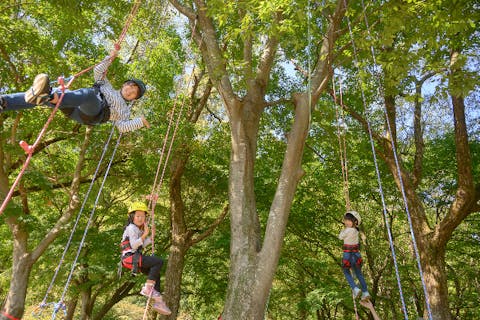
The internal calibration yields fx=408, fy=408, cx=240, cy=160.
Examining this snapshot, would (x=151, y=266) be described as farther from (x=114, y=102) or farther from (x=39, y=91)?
(x=39, y=91)

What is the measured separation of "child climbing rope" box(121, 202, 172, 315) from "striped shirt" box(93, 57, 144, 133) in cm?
91

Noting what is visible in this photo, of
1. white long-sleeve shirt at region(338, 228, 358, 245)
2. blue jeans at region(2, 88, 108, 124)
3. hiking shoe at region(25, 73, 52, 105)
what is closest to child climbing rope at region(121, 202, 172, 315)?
blue jeans at region(2, 88, 108, 124)

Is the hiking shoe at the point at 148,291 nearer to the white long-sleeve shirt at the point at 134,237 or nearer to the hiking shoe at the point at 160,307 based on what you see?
the hiking shoe at the point at 160,307

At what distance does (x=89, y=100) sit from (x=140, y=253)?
1709 millimetres

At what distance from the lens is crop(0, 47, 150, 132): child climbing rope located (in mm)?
3512

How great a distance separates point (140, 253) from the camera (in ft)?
14.6

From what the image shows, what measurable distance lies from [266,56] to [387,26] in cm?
209

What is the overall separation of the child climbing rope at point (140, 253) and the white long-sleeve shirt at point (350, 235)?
2.66 m

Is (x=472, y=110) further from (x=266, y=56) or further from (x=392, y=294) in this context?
(x=392, y=294)

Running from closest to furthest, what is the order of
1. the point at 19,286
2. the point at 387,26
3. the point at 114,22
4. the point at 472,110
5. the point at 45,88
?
the point at 45,88 → the point at 387,26 → the point at 19,286 → the point at 114,22 → the point at 472,110

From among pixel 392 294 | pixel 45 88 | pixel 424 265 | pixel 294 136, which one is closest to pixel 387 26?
pixel 294 136

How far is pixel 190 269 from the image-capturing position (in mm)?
14219

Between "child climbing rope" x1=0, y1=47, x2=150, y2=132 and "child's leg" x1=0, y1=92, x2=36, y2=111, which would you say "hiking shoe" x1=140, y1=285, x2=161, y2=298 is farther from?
"child's leg" x1=0, y1=92, x2=36, y2=111

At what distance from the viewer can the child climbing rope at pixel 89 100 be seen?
11.5 feet
